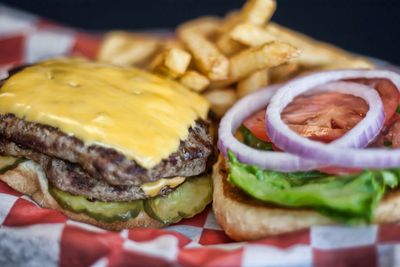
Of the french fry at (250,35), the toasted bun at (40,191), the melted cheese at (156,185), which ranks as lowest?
the toasted bun at (40,191)

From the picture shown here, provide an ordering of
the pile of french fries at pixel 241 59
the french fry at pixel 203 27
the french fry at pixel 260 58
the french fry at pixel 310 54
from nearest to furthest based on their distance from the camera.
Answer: the french fry at pixel 260 58, the pile of french fries at pixel 241 59, the french fry at pixel 310 54, the french fry at pixel 203 27

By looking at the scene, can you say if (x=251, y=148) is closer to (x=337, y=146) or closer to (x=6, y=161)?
(x=337, y=146)

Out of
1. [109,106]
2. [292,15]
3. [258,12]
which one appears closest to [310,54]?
[258,12]

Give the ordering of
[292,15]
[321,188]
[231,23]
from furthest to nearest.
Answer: [292,15] → [231,23] → [321,188]

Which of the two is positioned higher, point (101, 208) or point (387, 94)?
point (387, 94)

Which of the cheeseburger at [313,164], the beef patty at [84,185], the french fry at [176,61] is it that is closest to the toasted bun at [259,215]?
the cheeseburger at [313,164]

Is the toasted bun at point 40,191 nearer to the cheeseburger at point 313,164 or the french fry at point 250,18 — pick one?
the cheeseburger at point 313,164
